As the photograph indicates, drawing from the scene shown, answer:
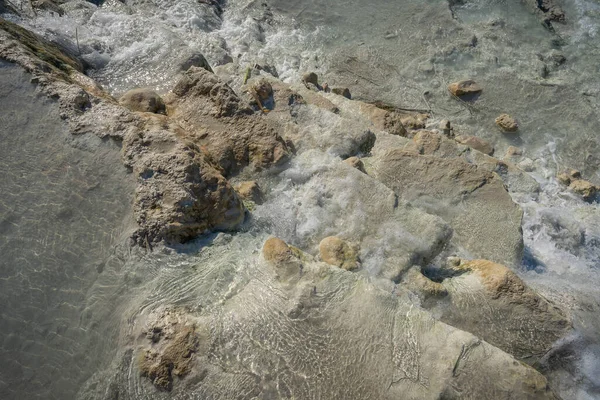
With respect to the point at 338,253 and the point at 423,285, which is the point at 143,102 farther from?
the point at 423,285

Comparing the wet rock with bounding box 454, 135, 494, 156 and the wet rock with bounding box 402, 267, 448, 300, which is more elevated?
the wet rock with bounding box 402, 267, 448, 300

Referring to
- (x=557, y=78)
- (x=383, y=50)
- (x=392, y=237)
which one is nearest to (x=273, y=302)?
(x=392, y=237)

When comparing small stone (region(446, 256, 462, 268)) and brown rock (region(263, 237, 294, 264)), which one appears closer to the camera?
brown rock (region(263, 237, 294, 264))

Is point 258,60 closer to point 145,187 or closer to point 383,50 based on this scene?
point 383,50

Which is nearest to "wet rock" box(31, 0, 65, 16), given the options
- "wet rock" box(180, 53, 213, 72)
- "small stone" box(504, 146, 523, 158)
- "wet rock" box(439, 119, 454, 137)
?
"wet rock" box(180, 53, 213, 72)

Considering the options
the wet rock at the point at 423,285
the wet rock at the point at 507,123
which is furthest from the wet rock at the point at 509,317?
the wet rock at the point at 507,123

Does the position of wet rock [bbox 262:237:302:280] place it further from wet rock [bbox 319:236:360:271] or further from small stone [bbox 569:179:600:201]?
small stone [bbox 569:179:600:201]
